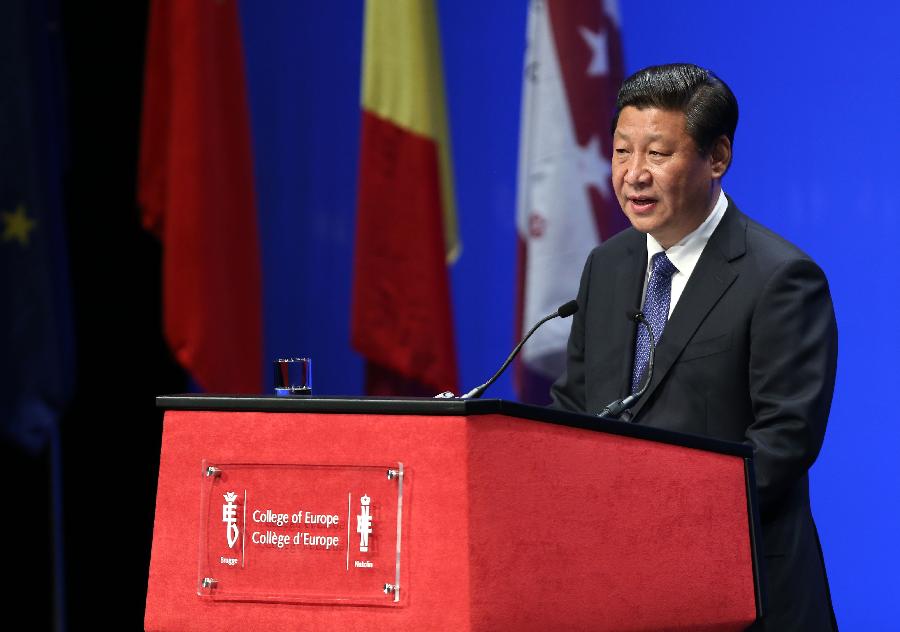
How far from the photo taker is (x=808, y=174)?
3209 millimetres

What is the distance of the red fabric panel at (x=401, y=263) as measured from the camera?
12.8 ft

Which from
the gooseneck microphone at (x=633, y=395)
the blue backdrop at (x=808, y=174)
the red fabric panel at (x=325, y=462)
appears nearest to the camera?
the red fabric panel at (x=325, y=462)

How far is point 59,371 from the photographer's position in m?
4.14

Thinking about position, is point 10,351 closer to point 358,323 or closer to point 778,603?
point 358,323

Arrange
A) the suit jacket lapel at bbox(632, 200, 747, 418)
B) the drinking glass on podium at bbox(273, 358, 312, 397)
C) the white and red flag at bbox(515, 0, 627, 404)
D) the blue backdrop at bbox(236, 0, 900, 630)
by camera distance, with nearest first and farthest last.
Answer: the drinking glass on podium at bbox(273, 358, 312, 397)
the suit jacket lapel at bbox(632, 200, 747, 418)
the blue backdrop at bbox(236, 0, 900, 630)
the white and red flag at bbox(515, 0, 627, 404)

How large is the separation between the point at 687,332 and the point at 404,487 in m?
0.67

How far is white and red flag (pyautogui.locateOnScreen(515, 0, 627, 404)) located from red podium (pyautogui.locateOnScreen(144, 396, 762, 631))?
6.87ft

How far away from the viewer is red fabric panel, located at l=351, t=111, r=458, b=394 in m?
3.90

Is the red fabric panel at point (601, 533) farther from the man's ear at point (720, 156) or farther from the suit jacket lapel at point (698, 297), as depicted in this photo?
the man's ear at point (720, 156)

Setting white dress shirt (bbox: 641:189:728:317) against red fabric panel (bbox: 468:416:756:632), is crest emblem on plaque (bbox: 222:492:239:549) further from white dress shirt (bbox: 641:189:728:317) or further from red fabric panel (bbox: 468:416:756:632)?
white dress shirt (bbox: 641:189:728:317)

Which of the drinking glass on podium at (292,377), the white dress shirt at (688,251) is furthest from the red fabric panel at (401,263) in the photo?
the drinking glass on podium at (292,377)

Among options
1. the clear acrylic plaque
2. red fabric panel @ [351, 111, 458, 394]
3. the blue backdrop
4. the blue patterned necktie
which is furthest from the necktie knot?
red fabric panel @ [351, 111, 458, 394]

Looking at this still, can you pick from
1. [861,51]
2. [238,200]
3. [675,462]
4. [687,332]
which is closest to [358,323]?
[238,200]

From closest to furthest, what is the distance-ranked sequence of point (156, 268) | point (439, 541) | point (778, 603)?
point (439, 541) → point (778, 603) → point (156, 268)
